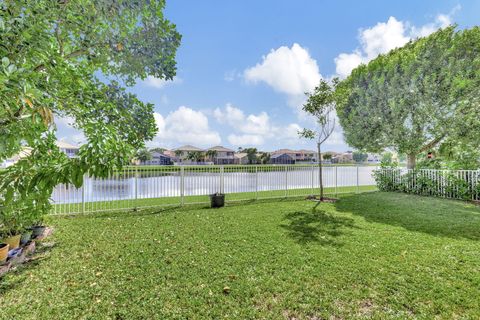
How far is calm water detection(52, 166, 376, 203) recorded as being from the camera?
5844mm

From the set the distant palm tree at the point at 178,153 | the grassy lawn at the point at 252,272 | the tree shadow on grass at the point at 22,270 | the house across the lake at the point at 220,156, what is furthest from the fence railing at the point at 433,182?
the distant palm tree at the point at 178,153

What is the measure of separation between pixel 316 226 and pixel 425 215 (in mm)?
3242

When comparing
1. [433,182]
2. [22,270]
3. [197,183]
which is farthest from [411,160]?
[22,270]

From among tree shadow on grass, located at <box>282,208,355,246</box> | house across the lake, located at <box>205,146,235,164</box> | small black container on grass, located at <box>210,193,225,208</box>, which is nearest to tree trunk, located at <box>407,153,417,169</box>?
tree shadow on grass, located at <box>282,208,355,246</box>

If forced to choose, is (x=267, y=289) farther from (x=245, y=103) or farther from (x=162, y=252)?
(x=245, y=103)

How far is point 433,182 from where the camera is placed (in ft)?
28.1

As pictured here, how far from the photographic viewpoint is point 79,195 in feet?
18.7

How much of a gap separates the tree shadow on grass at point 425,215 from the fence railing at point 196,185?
208 centimetres

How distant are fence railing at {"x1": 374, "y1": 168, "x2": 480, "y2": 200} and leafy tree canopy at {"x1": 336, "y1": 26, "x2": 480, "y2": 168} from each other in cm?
151

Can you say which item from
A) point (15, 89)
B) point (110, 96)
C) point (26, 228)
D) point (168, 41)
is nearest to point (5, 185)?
point (15, 89)

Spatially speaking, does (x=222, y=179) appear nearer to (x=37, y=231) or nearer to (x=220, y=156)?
(x=37, y=231)

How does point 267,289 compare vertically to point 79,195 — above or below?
below

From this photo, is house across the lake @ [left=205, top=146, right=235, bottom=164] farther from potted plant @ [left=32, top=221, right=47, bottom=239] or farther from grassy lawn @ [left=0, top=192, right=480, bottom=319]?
grassy lawn @ [left=0, top=192, right=480, bottom=319]

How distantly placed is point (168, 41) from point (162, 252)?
3493 millimetres
